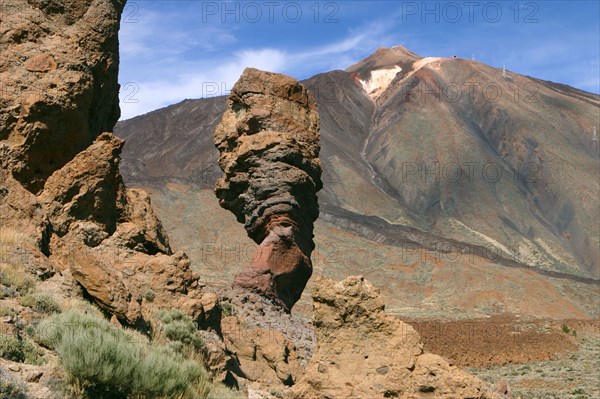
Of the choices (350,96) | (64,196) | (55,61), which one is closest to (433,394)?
(64,196)

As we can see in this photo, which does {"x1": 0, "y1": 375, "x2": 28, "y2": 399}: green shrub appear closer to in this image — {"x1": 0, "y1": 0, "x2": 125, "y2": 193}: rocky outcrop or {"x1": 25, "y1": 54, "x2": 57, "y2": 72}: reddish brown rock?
{"x1": 0, "y1": 0, "x2": 125, "y2": 193}: rocky outcrop

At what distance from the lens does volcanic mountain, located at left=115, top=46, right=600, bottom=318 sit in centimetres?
5288

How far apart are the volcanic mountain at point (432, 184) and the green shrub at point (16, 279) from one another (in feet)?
113

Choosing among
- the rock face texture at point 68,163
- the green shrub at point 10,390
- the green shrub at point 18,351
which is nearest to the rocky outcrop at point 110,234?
the rock face texture at point 68,163

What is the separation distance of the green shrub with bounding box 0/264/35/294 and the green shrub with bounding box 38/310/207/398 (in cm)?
77

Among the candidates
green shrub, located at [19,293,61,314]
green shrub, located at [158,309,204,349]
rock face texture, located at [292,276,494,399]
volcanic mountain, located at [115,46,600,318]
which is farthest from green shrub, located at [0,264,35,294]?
volcanic mountain, located at [115,46,600,318]

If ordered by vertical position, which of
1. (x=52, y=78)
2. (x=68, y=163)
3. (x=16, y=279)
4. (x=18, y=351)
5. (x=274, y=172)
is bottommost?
(x=18, y=351)

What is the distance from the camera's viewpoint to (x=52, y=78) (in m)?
10.4

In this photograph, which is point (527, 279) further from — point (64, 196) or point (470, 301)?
point (64, 196)

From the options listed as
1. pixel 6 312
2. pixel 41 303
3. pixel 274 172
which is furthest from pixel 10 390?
pixel 274 172

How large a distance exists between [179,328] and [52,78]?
4081 mm

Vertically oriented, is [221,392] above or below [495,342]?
below

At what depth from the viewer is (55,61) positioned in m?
10.7

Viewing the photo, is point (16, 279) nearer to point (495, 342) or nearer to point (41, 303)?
point (41, 303)
